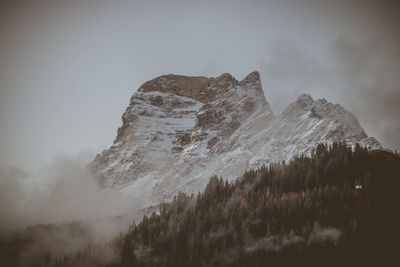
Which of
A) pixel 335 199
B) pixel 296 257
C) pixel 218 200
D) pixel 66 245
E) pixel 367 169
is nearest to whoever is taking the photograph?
pixel 296 257

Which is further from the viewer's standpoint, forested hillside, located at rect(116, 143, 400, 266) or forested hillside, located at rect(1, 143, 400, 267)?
forested hillside, located at rect(1, 143, 400, 267)

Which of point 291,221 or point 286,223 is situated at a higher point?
point 291,221

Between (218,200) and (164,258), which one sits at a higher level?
(218,200)

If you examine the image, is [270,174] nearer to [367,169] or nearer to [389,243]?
[367,169]

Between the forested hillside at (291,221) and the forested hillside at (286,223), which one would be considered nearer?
the forested hillside at (291,221)

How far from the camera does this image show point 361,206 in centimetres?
13150

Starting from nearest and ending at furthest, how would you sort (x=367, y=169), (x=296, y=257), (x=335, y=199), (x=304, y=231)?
1. (x=296, y=257)
2. (x=304, y=231)
3. (x=335, y=199)
4. (x=367, y=169)

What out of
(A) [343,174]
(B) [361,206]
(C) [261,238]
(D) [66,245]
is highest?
(A) [343,174]

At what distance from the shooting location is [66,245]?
196 metres

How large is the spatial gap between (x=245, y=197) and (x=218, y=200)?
1384 centimetres

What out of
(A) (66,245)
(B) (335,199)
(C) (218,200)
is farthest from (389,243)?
(A) (66,245)

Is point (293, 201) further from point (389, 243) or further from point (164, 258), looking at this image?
point (164, 258)

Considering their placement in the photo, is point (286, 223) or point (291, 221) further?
point (286, 223)

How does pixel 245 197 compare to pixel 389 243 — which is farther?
pixel 245 197
